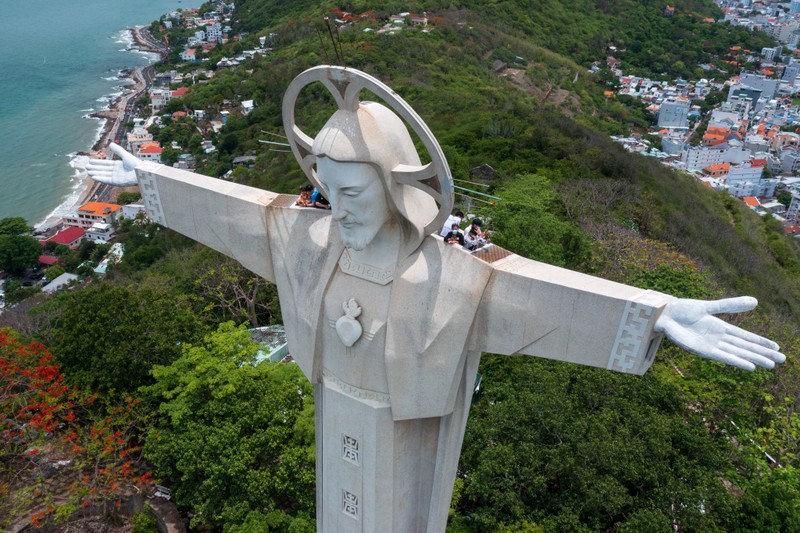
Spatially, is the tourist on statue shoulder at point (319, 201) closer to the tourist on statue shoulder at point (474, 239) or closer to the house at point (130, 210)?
the tourist on statue shoulder at point (474, 239)

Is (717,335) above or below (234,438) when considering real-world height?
above

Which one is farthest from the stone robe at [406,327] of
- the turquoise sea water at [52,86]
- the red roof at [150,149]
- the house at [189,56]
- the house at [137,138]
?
the house at [189,56]

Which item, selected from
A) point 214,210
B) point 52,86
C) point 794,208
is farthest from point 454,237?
point 52,86

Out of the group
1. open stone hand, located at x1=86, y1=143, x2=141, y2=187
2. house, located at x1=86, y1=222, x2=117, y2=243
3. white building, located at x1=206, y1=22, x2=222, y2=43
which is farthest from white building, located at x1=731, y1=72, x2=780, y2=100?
open stone hand, located at x1=86, y1=143, x2=141, y2=187

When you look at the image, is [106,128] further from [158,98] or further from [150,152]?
[150,152]

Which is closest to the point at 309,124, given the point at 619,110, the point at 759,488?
the point at 759,488

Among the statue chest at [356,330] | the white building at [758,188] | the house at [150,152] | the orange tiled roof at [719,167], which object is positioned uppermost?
the statue chest at [356,330]

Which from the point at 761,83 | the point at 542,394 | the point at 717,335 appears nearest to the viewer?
the point at 717,335

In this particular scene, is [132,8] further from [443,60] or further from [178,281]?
[178,281]
